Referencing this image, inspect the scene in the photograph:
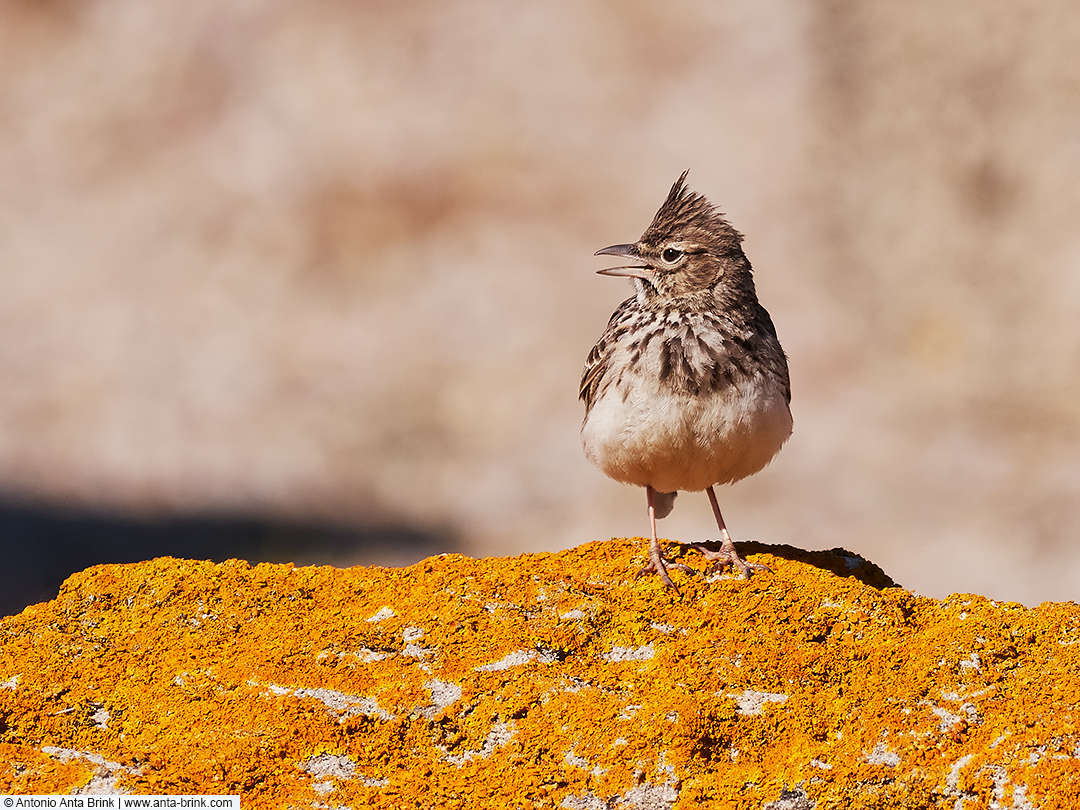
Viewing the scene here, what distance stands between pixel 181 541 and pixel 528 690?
8.84 meters

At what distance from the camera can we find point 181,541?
38.5 feet

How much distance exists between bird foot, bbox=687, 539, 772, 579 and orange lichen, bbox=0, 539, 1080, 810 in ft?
0.37

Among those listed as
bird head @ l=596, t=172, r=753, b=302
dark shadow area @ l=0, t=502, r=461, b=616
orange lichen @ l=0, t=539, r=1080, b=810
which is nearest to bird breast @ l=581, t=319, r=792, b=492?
bird head @ l=596, t=172, r=753, b=302

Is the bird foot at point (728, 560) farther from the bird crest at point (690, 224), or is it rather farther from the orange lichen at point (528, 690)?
the bird crest at point (690, 224)

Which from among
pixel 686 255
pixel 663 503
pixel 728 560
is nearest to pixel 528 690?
pixel 728 560

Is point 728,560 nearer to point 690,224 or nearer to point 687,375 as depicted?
point 687,375

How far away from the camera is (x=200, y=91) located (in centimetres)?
1562

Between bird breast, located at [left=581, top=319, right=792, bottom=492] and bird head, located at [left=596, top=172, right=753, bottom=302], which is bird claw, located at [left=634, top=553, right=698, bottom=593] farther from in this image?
bird head, located at [left=596, top=172, right=753, bottom=302]

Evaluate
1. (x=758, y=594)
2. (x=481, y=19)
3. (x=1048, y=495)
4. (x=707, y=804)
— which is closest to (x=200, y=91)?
(x=481, y=19)

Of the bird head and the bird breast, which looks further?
the bird head

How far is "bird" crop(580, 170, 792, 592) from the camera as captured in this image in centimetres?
524

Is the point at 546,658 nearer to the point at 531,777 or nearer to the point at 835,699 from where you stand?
the point at 531,777

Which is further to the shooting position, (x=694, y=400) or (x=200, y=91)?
(x=200, y=91)

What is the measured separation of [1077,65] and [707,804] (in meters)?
12.9
